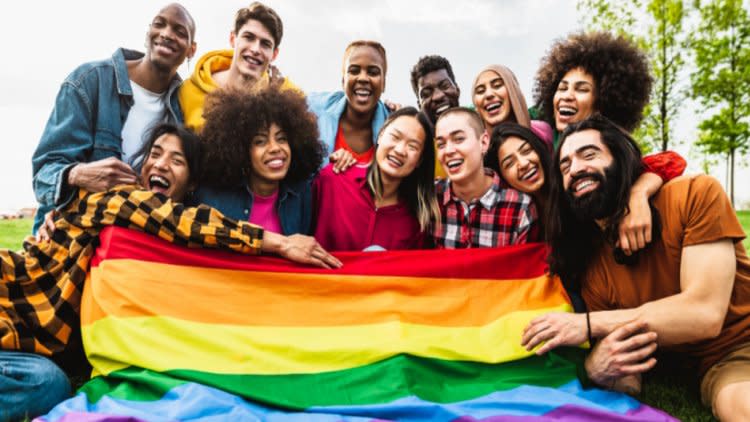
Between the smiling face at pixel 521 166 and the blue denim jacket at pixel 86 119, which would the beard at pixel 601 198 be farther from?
the blue denim jacket at pixel 86 119

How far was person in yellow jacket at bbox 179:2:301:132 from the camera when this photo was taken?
589cm

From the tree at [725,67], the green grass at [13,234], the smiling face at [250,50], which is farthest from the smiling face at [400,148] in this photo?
the tree at [725,67]

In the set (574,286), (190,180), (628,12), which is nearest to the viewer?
(574,286)

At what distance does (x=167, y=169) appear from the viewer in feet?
14.7

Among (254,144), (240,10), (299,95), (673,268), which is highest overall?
(240,10)

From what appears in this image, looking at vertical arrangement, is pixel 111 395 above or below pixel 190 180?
below

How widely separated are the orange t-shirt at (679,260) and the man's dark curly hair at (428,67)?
3.78m

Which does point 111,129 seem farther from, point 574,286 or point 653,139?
point 653,139

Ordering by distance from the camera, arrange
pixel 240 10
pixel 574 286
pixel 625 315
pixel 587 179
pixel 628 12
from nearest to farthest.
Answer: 1. pixel 625 315
2. pixel 587 179
3. pixel 574 286
4. pixel 240 10
5. pixel 628 12

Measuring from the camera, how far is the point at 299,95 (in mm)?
5445

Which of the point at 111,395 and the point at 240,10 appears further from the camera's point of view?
the point at 240,10

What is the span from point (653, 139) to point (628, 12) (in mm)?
4900

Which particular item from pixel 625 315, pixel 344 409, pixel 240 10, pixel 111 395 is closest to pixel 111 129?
pixel 240 10

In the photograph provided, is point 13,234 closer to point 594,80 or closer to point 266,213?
point 266,213
